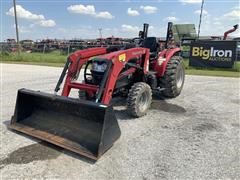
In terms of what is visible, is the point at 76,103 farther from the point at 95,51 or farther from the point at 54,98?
the point at 95,51

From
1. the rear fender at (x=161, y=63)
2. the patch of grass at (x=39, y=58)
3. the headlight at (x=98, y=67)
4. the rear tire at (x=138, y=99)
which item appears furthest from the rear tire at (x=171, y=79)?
the patch of grass at (x=39, y=58)

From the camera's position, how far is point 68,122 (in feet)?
13.0

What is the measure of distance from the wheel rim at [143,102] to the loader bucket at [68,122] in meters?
1.44

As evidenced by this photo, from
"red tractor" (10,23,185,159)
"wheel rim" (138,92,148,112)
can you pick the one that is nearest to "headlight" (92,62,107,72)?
"red tractor" (10,23,185,159)

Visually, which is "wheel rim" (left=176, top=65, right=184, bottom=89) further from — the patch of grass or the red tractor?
the patch of grass

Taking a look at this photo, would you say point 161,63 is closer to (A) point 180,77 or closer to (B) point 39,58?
(A) point 180,77

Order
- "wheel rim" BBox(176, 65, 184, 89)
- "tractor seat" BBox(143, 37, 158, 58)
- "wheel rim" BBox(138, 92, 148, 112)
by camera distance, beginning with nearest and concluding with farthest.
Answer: "wheel rim" BBox(138, 92, 148, 112)
"tractor seat" BBox(143, 37, 158, 58)
"wheel rim" BBox(176, 65, 184, 89)

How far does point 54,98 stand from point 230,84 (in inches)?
282

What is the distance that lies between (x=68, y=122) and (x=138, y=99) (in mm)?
1425

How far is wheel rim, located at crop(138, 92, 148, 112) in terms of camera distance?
4914 millimetres

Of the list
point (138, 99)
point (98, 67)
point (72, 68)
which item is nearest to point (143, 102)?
point (138, 99)

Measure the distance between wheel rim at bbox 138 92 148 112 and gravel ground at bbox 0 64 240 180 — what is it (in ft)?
0.68

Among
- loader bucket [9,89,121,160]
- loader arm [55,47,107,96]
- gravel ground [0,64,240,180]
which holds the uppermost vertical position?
loader arm [55,47,107,96]

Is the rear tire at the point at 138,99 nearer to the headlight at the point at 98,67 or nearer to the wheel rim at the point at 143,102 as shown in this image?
the wheel rim at the point at 143,102
